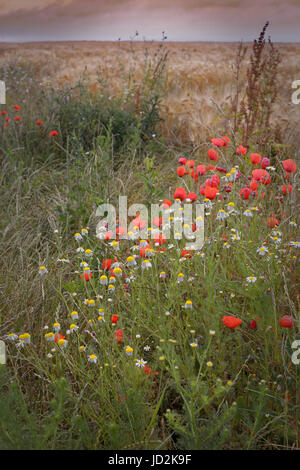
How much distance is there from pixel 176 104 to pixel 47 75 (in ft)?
7.72

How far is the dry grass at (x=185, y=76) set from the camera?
5.23 meters

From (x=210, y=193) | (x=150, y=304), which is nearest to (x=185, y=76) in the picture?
(x=210, y=193)

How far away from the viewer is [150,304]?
79.7 inches

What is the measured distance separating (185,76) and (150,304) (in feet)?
16.0

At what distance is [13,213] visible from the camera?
3.47m

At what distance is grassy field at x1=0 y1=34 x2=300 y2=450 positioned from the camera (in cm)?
154

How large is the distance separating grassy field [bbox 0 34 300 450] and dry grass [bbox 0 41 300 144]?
2.9 inches

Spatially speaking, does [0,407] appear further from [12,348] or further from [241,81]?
[241,81]

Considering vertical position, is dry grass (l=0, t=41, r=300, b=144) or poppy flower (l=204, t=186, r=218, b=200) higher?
dry grass (l=0, t=41, r=300, b=144)

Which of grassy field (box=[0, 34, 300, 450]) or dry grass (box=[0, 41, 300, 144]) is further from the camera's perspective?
dry grass (box=[0, 41, 300, 144])

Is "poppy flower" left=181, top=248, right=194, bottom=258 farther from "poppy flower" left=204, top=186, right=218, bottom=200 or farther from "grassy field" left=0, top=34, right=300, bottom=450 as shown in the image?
"poppy flower" left=204, top=186, right=218, bottom=200

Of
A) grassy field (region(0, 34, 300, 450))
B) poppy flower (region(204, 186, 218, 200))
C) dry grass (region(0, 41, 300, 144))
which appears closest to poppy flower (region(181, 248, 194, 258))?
grassy field (region(0, 34, 300, 450))

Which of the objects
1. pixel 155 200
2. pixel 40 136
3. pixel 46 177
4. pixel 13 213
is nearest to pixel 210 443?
pixel 155 200

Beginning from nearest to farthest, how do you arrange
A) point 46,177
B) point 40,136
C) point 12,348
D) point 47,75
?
point 12,348 < point 46,177 < point 40,136 < point 47,75
